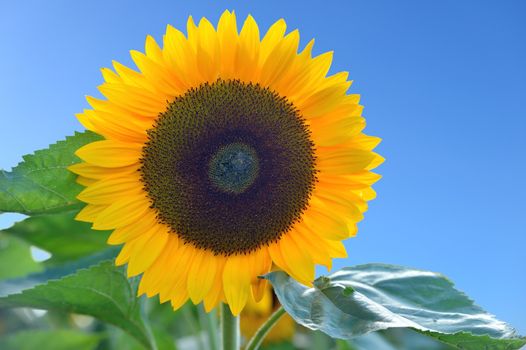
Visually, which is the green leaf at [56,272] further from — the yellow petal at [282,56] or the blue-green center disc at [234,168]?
the yellow petal at [282,56]

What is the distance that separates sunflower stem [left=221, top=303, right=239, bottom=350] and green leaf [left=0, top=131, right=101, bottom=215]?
498 millimetres

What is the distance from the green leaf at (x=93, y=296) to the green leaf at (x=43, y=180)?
20 cm

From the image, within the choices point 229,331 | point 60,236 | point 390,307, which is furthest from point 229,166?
point 60,236

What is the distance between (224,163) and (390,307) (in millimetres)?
566

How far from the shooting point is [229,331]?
184cm

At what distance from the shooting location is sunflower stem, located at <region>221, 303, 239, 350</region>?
1842mm

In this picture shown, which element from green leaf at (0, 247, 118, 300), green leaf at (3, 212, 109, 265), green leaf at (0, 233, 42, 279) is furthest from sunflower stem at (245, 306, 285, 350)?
green leaf at (0, 233, 42, 279)

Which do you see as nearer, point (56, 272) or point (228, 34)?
point (228, 34)

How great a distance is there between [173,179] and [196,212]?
106mm

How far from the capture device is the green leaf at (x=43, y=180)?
5.92 feet

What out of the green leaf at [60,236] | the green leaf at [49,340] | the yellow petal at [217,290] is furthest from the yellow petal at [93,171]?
the green leaf at [49,340]

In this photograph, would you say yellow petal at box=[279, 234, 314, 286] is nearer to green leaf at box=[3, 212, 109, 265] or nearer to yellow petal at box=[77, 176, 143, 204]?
yellow petal at box=[77, 176, 143, 204]

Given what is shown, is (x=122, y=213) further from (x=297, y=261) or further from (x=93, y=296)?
(x=297, y=261)

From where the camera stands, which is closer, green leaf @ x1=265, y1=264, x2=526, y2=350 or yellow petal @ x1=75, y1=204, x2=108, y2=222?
green leaf @ x1=265, y1=264, x2=526, y2=350
